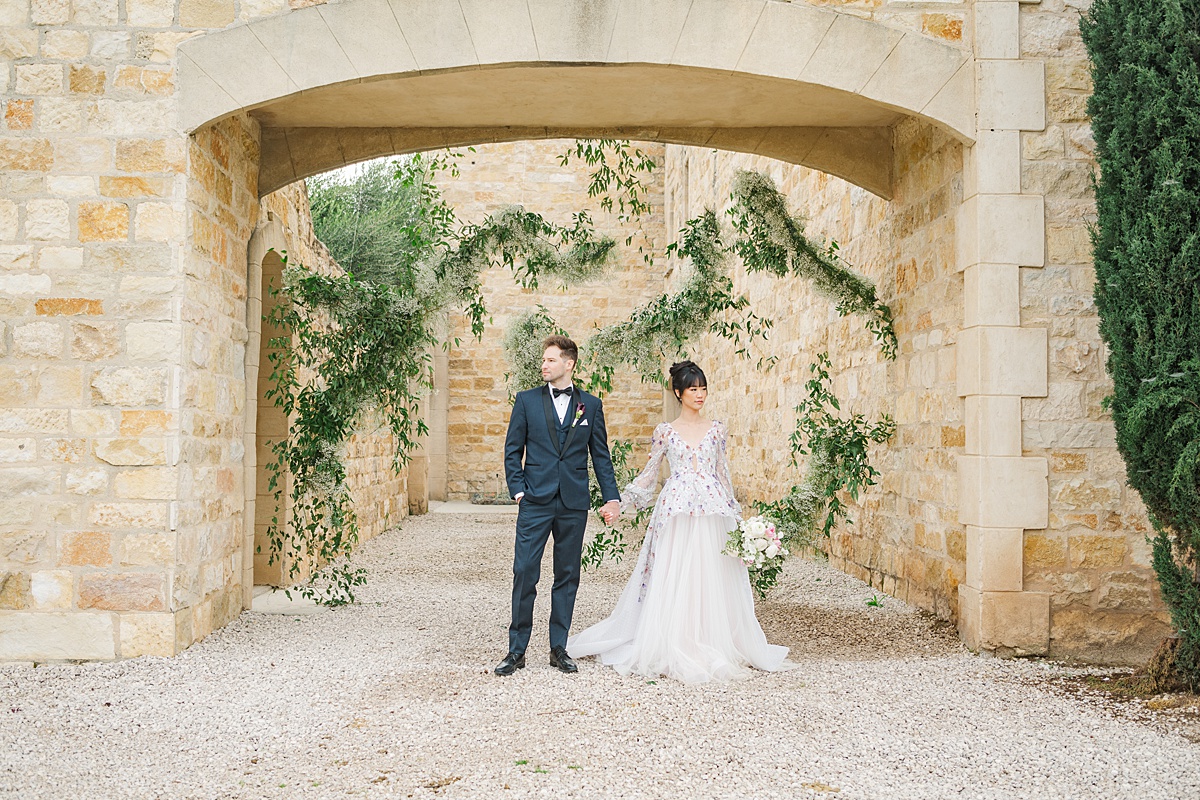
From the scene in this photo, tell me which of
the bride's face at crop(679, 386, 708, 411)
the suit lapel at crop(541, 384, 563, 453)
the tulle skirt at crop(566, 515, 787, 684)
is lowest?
the tulle skirt at crop(566, 515, 787, 684)

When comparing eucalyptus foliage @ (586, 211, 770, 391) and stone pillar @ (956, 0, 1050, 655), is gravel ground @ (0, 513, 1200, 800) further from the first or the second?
eucalyptus foliage @ (586, 211, 770, 391)

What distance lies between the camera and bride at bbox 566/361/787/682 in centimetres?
480

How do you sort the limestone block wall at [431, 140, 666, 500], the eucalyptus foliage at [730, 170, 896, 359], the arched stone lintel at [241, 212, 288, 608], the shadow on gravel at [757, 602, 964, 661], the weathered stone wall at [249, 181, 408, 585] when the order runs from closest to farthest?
the shadow on gravel at [757, 602, 964, 661] → the arched stone lintel at [241, 212, 288, 608] → the eucalyptus foliage at [730, 170, 896, 359] → the weathered stone wall at [249, 181, 408, 585] → the limestone block wall at [431, 140, 666, 500]

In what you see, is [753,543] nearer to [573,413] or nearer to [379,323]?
[573,413]

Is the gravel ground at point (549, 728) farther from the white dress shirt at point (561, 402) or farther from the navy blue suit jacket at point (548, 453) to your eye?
the white dress shirt at point (561, 402)

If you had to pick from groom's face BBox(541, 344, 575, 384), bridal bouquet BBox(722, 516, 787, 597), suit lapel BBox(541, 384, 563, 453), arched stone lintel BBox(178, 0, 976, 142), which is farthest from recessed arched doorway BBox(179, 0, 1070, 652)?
suit lapel BBox(541, 384, 563, 453)

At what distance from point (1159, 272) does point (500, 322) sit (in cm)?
1230

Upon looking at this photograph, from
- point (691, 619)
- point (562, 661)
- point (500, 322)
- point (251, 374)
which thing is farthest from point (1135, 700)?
point (500, 322)

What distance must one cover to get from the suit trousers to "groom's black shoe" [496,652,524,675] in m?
0.03

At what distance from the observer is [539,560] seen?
4738mm

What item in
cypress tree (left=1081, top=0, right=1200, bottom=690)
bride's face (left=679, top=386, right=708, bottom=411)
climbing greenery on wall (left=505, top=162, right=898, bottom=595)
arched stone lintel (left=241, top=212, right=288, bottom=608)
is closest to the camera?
cypress tree (left=1081, top=0, right=1200, bottom=690)

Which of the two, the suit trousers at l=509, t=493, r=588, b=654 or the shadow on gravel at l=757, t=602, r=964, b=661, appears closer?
the suit trousers at l=509, t=493, r=588, b=654

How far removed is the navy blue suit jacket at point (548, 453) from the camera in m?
4.75

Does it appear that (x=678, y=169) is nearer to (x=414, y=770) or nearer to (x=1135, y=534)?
(x=1135, y=534)
